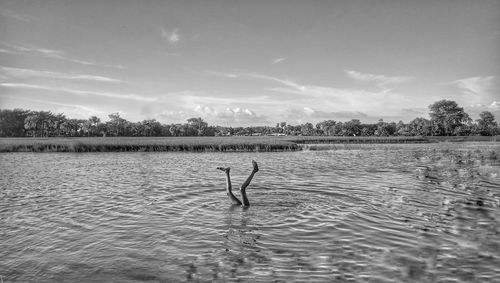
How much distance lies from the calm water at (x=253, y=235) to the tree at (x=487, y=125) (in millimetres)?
155811

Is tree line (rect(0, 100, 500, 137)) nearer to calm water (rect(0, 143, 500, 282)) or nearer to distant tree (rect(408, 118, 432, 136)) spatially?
distant tree (rect(408, 118, 432, 136))

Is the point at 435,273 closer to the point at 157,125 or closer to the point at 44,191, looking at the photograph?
the point at 44,191

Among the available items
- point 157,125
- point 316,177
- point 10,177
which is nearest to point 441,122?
point 157,125

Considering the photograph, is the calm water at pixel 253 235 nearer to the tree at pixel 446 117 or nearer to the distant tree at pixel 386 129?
the tree at pixel 446 117

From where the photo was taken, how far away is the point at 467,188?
1981 cm

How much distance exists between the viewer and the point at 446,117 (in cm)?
15500

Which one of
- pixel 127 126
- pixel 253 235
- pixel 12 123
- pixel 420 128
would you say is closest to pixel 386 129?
pixel 420 128

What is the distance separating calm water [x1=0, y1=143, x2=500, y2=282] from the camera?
26.1ft

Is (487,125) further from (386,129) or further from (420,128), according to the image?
(386,129)

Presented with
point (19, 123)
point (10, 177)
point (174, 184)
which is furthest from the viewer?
point (19, 123)

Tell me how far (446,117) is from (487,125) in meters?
17.2

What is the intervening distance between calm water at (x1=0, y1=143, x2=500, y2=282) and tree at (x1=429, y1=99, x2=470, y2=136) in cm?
14915

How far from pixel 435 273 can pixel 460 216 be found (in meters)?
6.78

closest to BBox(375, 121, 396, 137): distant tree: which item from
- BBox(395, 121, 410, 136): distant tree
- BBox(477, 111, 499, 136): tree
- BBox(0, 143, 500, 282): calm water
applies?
BBox(395, 121, 410, 136): distant tree
